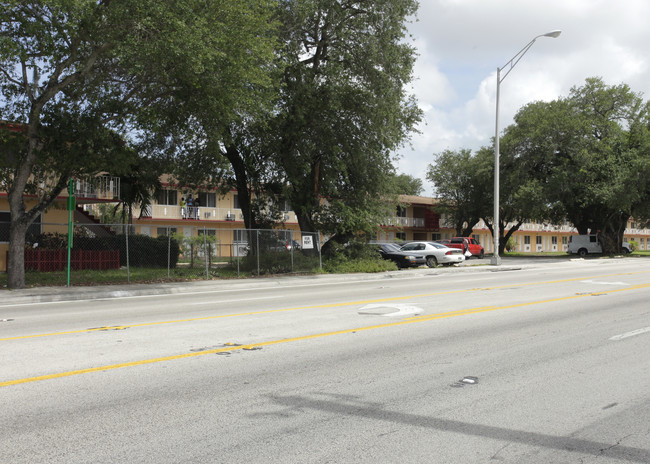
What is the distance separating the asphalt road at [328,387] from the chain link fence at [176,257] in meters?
10.2

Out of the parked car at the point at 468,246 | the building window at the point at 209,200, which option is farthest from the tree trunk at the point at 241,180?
the parked car at the point at 468,246

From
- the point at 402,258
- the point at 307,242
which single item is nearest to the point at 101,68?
the point at 307,242

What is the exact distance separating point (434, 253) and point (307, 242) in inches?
351

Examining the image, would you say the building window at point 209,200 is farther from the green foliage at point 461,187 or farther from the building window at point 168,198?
the green foliage at point 461,187

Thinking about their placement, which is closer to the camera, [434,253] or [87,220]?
[434,253]

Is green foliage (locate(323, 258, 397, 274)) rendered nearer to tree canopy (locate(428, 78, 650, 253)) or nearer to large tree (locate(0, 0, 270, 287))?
large tree (locate(0, 0, 270, 287))

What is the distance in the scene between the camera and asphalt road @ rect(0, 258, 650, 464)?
13.0 ft

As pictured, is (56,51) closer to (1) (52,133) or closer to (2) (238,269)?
(1) (52,133)

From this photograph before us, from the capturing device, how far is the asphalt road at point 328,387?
3957 mm

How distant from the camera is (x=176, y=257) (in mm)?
23391

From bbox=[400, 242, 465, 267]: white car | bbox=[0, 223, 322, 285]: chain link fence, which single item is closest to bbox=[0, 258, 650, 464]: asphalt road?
bbox=[0, 223, 322, 285]: chain link fence

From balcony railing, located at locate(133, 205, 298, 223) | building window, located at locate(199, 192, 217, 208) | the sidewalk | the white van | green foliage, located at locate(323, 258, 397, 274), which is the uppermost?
building window, located at locate(199, 192, 217, 208)

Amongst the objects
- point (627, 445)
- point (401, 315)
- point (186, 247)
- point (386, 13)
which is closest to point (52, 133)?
point (186, 247)

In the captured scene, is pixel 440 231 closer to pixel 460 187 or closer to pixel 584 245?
pixel 460 187
